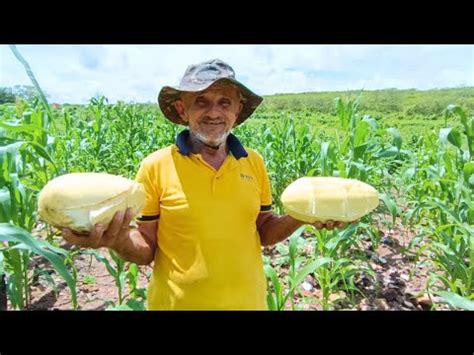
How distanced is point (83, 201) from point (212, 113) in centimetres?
44

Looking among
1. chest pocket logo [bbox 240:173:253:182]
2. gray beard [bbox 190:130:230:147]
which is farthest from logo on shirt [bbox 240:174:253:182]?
gray beard [bbox 190:130:230:147]

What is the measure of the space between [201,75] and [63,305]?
167 cm

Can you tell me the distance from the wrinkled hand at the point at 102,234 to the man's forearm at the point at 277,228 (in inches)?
19.3

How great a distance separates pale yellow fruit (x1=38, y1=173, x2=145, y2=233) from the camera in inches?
38.4

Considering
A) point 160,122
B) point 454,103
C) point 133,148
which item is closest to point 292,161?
point 454,103

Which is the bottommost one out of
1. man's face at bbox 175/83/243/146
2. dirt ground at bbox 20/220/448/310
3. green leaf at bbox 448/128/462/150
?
dirt ground at bbox 20/220/448/310

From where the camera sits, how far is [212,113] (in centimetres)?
118

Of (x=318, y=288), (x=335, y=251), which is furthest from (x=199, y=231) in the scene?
(x=318, y=288)

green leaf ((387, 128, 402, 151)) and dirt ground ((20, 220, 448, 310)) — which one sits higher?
green leaf ((387, 128, 402, 151))

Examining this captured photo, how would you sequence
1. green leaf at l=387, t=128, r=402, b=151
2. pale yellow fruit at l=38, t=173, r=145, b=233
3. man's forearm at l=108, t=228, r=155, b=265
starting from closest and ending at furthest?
pale yellow fruit at l=38, t=173, r=145, b=233
man's forearm at l=108, t=228, r=155, b=265
green leaf at l=387, t=128, r=402, b=151

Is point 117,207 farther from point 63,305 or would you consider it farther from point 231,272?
point 63,305

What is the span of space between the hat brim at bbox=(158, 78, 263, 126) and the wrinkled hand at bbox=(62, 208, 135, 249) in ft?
1.30

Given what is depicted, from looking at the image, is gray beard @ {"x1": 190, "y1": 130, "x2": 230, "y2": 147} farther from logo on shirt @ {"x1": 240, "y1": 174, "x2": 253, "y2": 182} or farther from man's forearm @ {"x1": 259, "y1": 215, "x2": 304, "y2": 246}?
man's forearm @ {"x1": 259, "y1": 215, "x2": 304, "y2": 246}

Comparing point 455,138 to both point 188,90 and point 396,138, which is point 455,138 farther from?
point 188,90
